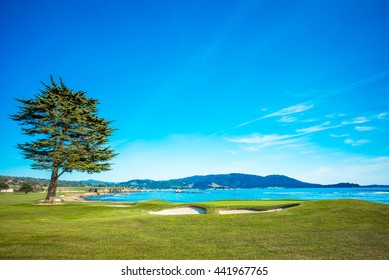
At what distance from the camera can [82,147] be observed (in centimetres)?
2923

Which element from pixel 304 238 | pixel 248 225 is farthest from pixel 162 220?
pixel 304 238

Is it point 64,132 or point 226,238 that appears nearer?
point 226,238

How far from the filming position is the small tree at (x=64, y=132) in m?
27.5

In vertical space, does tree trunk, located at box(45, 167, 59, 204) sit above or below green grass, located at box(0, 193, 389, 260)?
above

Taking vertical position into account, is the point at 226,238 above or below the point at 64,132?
below

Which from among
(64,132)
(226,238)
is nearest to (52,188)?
(64,132)

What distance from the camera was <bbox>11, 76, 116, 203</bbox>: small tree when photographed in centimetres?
2745

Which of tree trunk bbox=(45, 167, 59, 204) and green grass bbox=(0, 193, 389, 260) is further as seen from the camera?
tree trunk bbox=(45, 167, 59, 204)

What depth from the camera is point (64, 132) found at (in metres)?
28.6

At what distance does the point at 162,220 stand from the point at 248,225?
4482 mm

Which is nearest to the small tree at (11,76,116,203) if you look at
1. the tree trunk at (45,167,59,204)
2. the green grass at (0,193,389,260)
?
the tree trunk at (45,167,59,204)

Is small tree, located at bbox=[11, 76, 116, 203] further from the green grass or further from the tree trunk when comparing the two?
the green grass

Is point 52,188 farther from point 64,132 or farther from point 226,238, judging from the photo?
point 226,238
